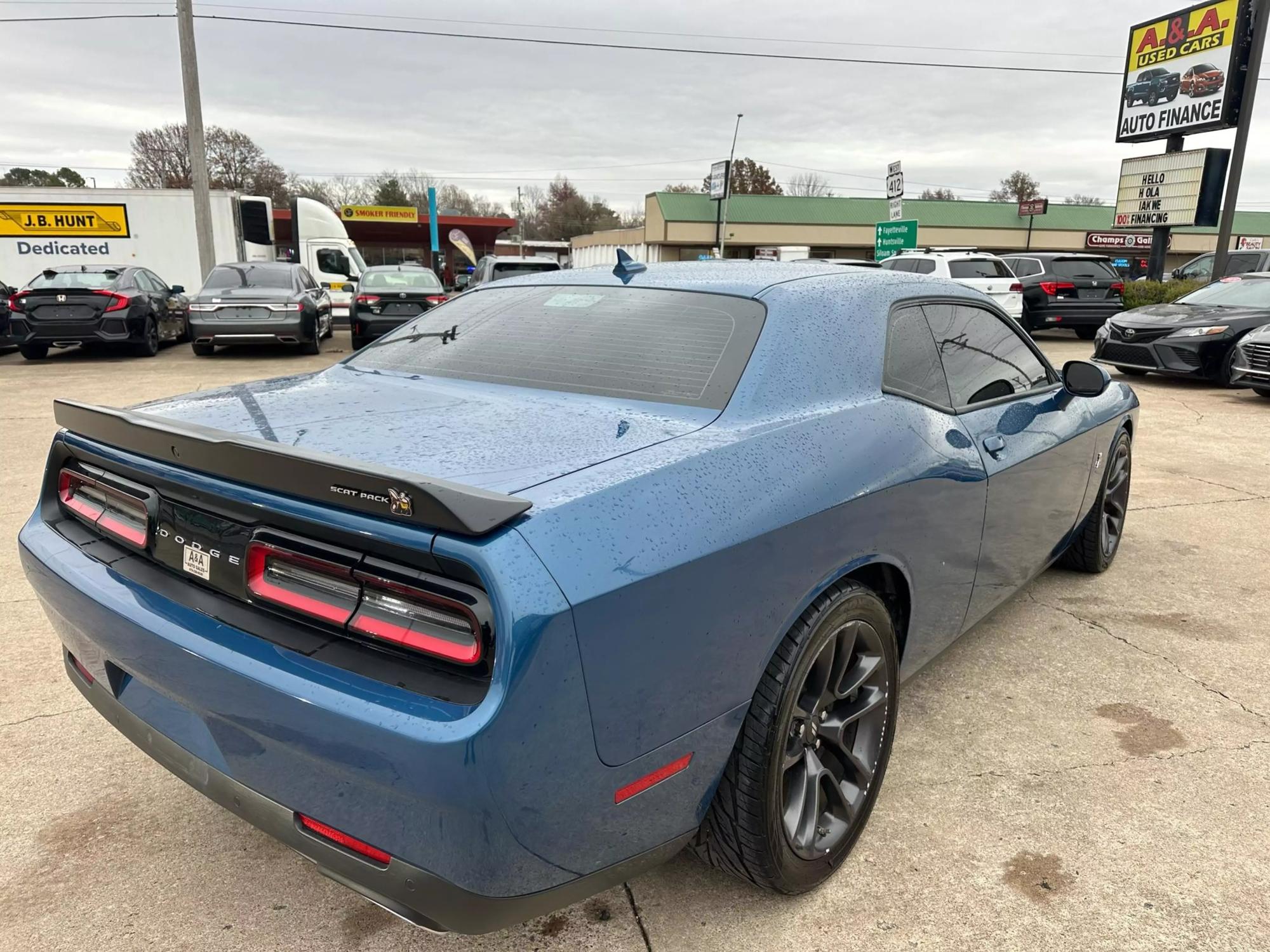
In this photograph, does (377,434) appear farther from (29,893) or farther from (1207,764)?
(1207,764)

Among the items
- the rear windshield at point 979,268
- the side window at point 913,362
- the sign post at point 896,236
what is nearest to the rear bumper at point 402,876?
the side window at point 913,362

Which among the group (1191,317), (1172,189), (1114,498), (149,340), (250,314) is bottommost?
(149,340)

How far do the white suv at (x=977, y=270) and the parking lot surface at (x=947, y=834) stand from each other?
12.4m

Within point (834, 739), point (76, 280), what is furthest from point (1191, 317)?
point (76, 280)

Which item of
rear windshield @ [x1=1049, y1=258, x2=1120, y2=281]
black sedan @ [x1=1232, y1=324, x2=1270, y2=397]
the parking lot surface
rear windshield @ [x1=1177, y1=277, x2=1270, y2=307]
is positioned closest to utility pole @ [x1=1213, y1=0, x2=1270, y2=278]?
rear windshield @ [x1=1049, y1=258, x2=1120, y2=281]

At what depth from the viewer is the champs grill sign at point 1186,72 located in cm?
1711

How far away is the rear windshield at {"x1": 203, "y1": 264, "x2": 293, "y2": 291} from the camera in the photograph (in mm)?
13180

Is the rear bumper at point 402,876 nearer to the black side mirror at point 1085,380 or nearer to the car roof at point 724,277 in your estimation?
the car roof at point 724,277

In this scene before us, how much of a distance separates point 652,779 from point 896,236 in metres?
16.0

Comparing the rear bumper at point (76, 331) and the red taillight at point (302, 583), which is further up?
the red taillight at point (302, 583)

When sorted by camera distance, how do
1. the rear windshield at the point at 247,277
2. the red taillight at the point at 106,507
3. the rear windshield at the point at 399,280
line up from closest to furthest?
the red taillight at the point at 106,507 < the rear windshield at the point at 247,277 < the rear windshield at the point at 399,280

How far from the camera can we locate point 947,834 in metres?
2.36

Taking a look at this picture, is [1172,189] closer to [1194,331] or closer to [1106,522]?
[1194,331]

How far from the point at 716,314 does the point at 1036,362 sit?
1.78 m
